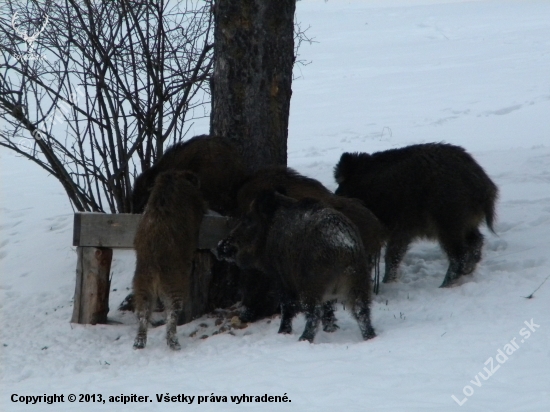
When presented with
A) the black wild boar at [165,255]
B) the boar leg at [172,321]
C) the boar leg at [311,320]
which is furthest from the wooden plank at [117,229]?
the boar leg at [311,320]

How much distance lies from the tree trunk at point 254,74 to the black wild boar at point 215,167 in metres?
0.28

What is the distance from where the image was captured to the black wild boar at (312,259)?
17.6 feet

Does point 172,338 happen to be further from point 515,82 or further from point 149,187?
point 515,82

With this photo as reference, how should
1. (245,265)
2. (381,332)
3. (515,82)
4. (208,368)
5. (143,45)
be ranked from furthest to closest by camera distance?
1. (515,82)
2. (143,45)
3. (245,265)
4. (381,332)
5. (208,368)

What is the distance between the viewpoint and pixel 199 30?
8812mm

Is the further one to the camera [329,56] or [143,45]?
[329,56]

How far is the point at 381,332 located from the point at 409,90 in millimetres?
16965

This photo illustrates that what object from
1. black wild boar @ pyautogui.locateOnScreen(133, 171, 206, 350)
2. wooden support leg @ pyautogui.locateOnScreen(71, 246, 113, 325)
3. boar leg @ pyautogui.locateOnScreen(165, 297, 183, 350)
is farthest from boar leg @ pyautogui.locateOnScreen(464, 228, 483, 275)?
wooden support leg @ pyautogui.locateOnScreen(71, 246, 113, 325)

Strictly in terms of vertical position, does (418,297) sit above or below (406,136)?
below

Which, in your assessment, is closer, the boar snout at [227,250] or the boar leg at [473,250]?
the boar snout at [227,250]

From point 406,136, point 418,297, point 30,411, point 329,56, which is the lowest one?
point 30,411

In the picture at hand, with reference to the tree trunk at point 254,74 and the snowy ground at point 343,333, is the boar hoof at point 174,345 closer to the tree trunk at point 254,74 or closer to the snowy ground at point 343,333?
the snowy ground at point 343,333

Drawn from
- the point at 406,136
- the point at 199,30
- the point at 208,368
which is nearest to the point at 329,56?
the point at 406,136

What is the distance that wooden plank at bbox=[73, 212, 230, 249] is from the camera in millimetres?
6523
